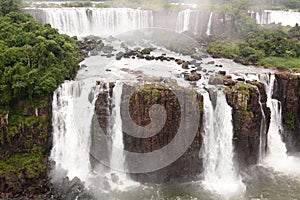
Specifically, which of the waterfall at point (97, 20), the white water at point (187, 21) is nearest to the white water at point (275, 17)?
the white water at point (187, 21)

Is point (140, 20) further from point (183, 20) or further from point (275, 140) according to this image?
point (275, 140)

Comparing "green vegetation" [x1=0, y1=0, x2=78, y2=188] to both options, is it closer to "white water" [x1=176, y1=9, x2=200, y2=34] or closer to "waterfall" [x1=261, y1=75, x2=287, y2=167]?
"waterfall" [x1=261, y1=75, x2=287, y2=167]

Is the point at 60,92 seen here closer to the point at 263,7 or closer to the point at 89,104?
the point at 89,104

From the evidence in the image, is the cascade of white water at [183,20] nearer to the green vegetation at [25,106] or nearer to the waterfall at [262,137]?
the waterfall at [262,137]

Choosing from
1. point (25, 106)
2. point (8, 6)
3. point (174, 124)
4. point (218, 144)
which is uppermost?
point (8, 6)

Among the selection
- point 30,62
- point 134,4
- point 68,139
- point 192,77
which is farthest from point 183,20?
point 68,139

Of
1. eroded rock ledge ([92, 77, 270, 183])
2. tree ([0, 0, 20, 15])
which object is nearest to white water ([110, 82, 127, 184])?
eroded rock ledge ([92, 77, 270, 183])

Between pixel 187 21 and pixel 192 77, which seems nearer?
pixel 192 77
